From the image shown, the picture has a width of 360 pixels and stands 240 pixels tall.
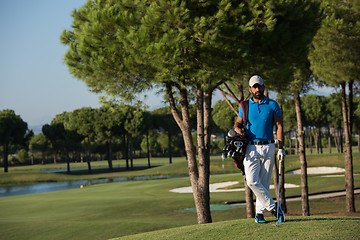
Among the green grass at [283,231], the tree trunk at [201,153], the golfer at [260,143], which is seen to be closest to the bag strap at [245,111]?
the golfer at [260,143]

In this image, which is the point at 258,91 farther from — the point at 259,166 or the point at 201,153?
the point at 201,153

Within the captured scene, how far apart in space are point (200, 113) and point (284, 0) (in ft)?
14.2

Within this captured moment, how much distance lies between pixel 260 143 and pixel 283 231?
1.52 metres

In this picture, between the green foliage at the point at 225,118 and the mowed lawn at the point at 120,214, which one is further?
the green foliage at the point at 225,118

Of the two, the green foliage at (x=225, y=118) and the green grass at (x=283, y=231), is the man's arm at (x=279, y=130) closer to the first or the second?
the green grass at (x=283, y=231)

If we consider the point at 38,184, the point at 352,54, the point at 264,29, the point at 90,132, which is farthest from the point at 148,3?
the point at 90,132

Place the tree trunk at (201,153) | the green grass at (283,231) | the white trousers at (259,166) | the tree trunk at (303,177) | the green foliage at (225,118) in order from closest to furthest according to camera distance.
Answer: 1. the green grass at (283,231)
2. the white trousers at (259,166)
3. the tree trunk at (201,153)
4. the tree trunk at (303,177)
5. the green foliage at (225,118)

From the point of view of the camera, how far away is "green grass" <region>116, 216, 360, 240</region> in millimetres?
6477

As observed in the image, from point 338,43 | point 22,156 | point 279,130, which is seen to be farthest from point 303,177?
point 22,156

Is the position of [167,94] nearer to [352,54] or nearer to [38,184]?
[352,54]

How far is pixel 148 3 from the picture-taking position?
10.8 meters

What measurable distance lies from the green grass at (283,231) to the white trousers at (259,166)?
0.55 meters

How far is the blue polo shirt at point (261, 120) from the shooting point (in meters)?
7.16

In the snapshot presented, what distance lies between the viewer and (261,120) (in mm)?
7230
